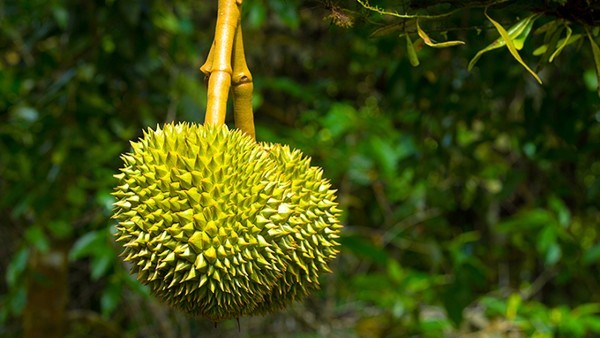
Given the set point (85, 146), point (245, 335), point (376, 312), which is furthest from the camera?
point (376, 312)

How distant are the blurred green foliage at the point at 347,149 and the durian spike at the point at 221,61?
56cm

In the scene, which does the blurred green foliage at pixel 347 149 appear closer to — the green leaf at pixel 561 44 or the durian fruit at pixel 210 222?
the green leaf at pixel 561 44

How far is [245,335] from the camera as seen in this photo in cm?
276

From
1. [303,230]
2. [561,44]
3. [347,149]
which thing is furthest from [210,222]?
[347,149]

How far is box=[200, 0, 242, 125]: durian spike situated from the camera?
0.88m

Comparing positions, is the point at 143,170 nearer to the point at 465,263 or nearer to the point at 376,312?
the point at 465,263

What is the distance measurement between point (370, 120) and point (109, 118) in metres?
1.01

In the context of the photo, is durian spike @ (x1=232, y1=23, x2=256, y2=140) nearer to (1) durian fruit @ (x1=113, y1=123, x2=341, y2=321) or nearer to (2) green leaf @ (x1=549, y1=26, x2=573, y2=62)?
(1) durian fruit @ (x1=113, y1=123, x2=341, y2=321)

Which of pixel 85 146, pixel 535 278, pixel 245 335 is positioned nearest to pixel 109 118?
pixel 85 146

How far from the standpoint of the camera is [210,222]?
86 centimetres

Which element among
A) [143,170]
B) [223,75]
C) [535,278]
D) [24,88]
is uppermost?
[24,88]

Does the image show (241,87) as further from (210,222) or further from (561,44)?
(561,44)

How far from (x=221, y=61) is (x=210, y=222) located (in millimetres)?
188

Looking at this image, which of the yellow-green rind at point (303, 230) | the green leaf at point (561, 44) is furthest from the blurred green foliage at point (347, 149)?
the yellow-green rind at point (303, 230)
